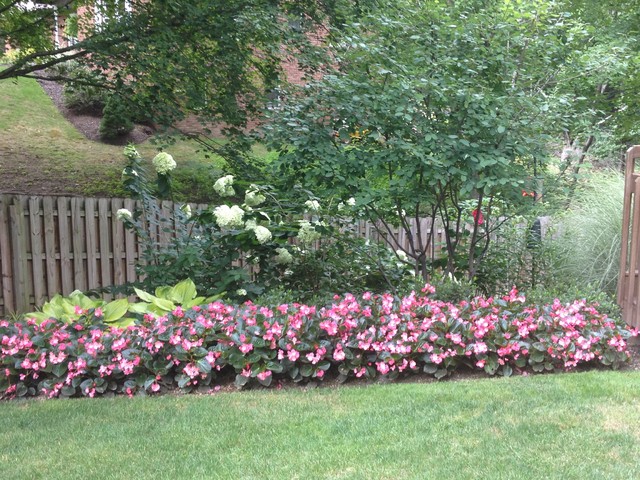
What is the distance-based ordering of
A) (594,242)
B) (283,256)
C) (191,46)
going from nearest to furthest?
(283,256) < (594,242) < (191,46)

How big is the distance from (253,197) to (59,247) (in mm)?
3225

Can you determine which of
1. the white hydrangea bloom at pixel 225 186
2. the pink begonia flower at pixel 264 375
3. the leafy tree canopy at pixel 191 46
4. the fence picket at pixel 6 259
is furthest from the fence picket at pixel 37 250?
the pink begonia flower at pixel 264 375

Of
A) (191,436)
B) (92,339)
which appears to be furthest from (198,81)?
(191,436)

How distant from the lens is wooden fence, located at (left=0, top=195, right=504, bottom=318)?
23.7 ft

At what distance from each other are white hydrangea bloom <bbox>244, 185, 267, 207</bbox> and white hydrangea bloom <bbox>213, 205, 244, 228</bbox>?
0.33m

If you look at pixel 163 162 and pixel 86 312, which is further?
pixel 163 162

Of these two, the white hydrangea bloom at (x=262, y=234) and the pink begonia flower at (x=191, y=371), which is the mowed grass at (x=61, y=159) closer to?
the white hydrangea bloom at (x=262, y=234)

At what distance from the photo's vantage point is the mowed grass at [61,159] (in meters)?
10.4

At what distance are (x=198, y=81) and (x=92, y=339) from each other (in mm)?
4893

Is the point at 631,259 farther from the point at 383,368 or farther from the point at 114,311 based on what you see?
the point at 114,311

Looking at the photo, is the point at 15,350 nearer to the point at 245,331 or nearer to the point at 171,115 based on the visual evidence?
the point at 245,331

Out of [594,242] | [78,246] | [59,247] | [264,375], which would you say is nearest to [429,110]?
[594,242]

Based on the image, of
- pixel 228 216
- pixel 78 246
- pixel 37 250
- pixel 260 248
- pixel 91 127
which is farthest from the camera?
pixel 91 127

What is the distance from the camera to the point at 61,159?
11898mm
